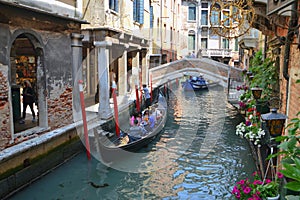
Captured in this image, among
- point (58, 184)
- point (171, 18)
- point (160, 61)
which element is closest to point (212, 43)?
point (171, 18)

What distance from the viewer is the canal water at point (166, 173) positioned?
14.1 feet

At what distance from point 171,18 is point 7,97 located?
1585cm

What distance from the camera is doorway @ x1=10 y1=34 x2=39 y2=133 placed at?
5.53 m

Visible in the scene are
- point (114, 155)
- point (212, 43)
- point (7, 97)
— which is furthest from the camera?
point (212, 43)

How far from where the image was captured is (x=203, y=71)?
12562mm

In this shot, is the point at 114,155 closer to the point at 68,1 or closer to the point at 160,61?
the point at 68,1

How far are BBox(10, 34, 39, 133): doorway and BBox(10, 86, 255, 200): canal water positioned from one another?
1.14m

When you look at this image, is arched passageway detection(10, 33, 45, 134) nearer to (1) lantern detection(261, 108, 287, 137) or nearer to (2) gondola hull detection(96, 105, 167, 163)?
(2) gondola hull detection(96, 105, 167, 163)

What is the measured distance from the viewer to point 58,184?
176 inches

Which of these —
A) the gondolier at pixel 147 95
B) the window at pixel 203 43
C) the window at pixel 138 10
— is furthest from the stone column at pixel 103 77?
the window at pixel 203 43

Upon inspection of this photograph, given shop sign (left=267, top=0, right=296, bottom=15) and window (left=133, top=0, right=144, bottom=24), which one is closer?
shop sign (left=267, top=0, right=296, bottom=15)

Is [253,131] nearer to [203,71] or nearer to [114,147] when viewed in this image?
[114,147]

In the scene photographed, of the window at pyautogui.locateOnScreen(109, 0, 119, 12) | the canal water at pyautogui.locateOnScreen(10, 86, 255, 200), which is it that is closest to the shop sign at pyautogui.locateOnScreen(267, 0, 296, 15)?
the canal water at pyautogui.locateOnScreen(10, 86, 255, 200)

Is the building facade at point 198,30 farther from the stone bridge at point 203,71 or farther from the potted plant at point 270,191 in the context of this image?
the potted plant at point 270,191
